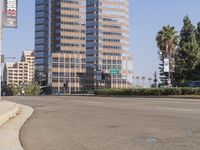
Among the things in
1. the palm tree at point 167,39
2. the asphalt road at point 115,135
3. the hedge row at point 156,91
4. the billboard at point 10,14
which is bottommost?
the asphalt road at point 115,135

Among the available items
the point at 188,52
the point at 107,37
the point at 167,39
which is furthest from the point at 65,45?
the point at 188,52

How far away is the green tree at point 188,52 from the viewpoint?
71.4 metres

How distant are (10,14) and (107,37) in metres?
156

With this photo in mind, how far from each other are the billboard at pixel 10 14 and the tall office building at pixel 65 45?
476 ft

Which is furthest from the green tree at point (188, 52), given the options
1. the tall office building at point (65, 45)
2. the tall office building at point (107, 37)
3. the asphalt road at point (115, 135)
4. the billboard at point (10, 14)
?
the tall office building at point (65, 45)

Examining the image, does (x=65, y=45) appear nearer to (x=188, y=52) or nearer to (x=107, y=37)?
(x=107, y=37)

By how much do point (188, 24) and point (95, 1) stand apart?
109 metres

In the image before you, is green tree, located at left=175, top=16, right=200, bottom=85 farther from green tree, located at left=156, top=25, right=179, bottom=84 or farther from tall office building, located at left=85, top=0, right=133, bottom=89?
tall office building, located at left=85, top=0, right=133, bottom=89

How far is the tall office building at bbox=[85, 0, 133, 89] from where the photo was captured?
588ft

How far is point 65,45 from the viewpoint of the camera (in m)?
182

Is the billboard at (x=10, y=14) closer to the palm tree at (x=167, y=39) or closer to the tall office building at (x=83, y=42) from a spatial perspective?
the palm tree at (x=167, y=39)

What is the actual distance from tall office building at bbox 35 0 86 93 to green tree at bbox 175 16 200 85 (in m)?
104

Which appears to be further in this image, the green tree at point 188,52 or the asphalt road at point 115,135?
the green tree at point 188,52

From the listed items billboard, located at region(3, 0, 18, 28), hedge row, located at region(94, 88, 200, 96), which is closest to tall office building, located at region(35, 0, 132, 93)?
hedge row, located at region(94, 88, 200, 96)
